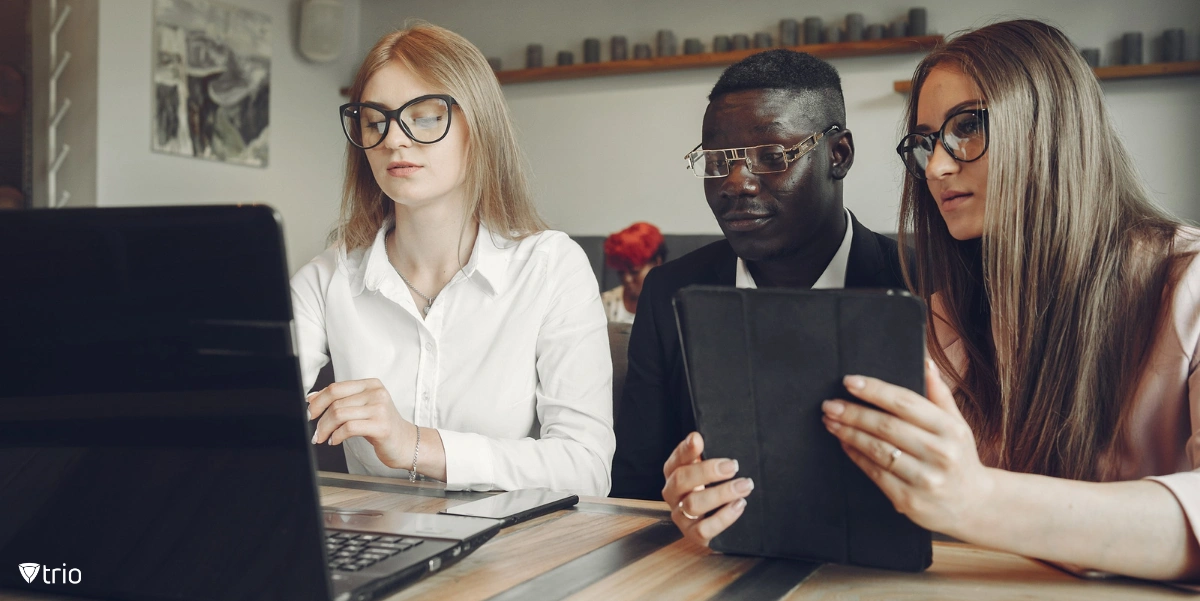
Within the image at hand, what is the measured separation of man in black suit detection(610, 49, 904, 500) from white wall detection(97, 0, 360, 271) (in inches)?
144

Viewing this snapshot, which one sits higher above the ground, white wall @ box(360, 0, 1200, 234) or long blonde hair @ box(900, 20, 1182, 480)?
A: white wall @ box(360, 0, 1200, 234)

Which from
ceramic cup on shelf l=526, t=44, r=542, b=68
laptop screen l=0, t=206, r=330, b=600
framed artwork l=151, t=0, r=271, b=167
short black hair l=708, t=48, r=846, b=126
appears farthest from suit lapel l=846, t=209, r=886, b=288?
framed artwork l=151, t=0, r=271, b=167

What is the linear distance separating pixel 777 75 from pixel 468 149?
1.64ft

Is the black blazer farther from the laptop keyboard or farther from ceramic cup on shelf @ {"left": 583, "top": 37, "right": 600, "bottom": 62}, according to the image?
ceramic cup on shelf @ {"left": 583, "top": 37, "right": 600, "bottom": 62}

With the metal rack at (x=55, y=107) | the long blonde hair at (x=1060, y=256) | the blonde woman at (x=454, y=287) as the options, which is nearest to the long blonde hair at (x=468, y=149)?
the blonde woman at (x=454, y=287)

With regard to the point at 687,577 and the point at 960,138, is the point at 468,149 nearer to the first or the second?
the point at 960,138

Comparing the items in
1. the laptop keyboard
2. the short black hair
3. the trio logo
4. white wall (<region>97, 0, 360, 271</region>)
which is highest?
white wall (<region>97, 0, 360, 271</region>)

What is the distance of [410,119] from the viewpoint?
4.40 feet

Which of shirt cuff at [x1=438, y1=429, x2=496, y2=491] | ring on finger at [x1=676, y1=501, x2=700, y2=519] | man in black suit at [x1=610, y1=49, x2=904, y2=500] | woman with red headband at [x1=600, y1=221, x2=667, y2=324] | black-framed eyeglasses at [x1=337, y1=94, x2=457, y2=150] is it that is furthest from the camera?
woman with red headband at [x1=600, y1=221, x2=667, y2=324]

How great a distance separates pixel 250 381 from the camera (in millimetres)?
510

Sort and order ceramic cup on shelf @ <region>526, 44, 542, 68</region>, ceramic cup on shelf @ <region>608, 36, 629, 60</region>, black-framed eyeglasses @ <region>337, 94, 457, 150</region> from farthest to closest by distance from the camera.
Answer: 1. ceramic cup on shelf @ <region>526, 44, 542, 68</region>
2. ceramic cup on shelf @ <region>608, 36, 629, 60</region>
3. black-framed eyeglasses @ <region>337, 94, 457, 150</region>

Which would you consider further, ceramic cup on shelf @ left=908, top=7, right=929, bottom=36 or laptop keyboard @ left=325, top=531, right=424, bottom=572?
ceramic cup on shelf @ left=908, top=7, right=929, bottom=36

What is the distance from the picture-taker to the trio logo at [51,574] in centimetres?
59

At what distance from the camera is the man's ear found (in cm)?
151
